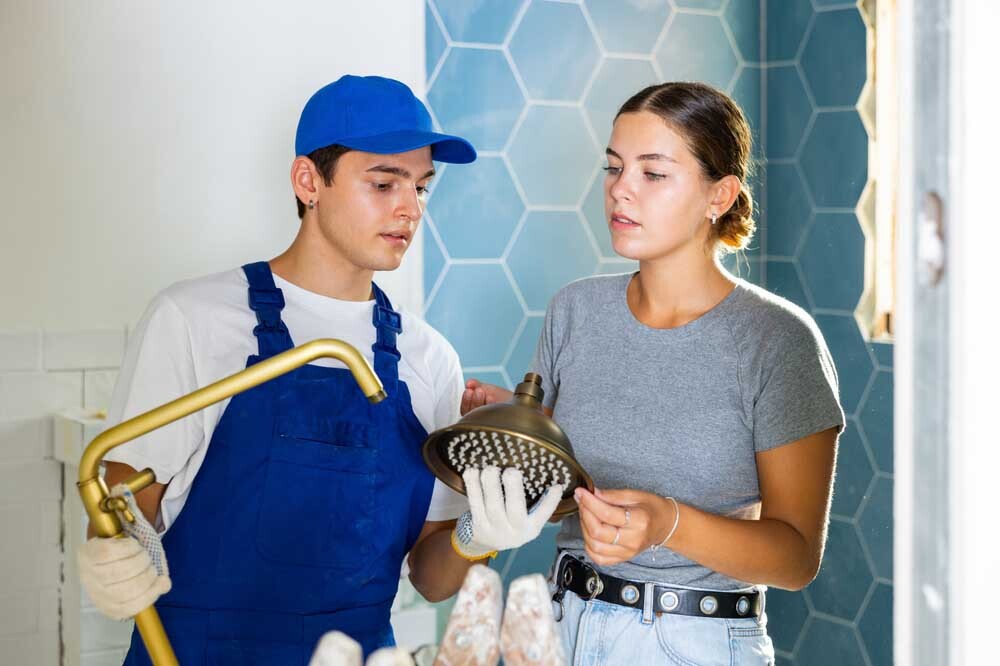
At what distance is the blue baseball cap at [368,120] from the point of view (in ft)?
4.68

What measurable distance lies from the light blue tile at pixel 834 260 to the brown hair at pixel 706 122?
1.14m

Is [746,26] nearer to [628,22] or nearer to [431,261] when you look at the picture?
[628,22]

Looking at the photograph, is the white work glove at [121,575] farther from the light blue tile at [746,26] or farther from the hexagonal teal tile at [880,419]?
the light blue tile at [746,26]

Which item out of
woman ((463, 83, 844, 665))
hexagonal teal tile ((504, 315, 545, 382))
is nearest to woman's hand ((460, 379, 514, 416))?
woman ((463, 83, 844, 665))

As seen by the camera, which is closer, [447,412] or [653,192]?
[653,192]

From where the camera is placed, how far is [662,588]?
1.31m

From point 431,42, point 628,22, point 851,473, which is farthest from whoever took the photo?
point 628,22

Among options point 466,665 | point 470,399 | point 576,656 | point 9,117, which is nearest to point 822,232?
point 470,399

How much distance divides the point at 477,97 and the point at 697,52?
637mm

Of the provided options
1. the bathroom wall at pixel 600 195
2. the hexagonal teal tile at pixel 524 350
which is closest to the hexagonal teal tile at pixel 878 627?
the bathroom wall at pixel 600 195

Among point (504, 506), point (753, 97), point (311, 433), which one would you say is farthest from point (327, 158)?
point (753, 97)

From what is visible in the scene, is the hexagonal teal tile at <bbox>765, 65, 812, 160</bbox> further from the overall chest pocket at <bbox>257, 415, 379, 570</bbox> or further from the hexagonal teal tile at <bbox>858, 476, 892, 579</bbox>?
the overall chest pocket at <bbox>257, 415, 379, 570</bbox>

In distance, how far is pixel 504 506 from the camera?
1.14m

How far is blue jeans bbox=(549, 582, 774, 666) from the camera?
1.29 metres
